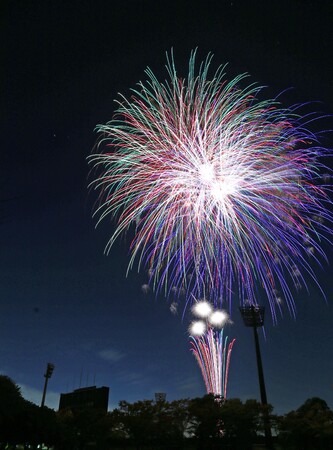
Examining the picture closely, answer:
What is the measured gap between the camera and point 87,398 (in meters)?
79.9

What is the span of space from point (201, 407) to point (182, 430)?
3.05 metres

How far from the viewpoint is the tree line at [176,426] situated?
32375 mm

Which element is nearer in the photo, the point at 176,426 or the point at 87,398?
the point at 176,426

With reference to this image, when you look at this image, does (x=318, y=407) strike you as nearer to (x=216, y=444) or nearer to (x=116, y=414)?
(x=216, y=444)

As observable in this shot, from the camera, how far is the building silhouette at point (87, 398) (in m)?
77.0

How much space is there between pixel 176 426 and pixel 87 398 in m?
45.0

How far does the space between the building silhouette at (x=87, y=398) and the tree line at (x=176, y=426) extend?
31516mm

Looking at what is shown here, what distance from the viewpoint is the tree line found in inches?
1275

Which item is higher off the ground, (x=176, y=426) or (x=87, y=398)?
(x=87, y=398)

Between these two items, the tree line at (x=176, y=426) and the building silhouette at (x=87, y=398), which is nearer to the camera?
the tree line at (x=176, y=426)

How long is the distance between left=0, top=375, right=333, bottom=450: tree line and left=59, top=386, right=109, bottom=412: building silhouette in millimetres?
31516

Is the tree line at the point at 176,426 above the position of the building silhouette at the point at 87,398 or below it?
below

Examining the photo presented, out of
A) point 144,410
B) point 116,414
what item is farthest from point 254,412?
point 116,414

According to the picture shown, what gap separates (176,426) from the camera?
40531 millimetres
